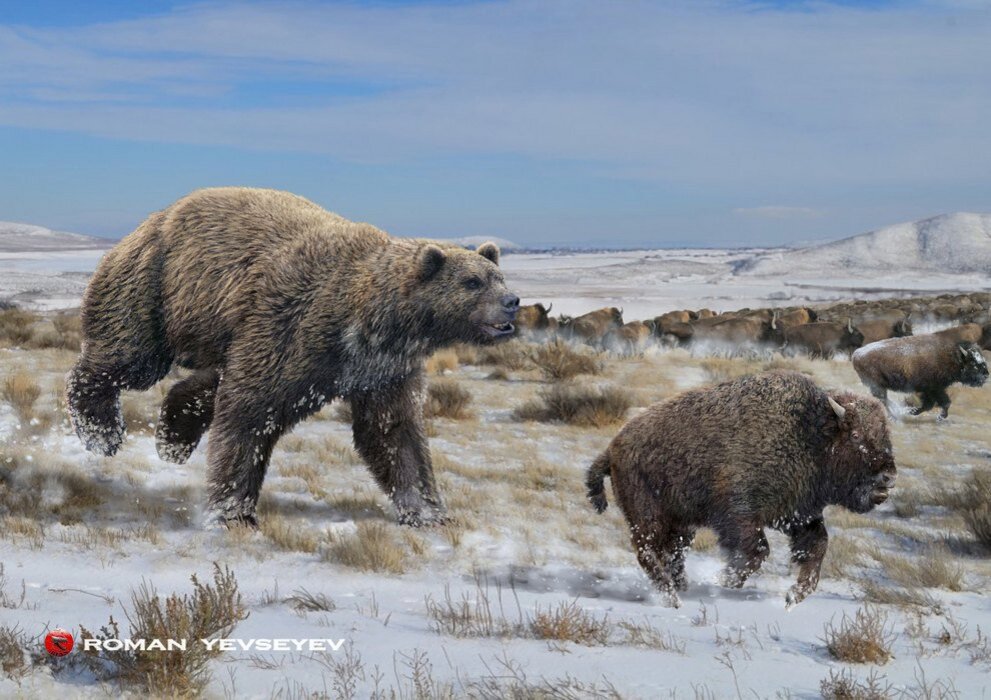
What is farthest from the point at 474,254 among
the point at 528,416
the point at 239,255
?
the point at 528,416

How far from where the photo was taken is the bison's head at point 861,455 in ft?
14.4

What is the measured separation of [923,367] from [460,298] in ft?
27.5

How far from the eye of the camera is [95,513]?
614 cm

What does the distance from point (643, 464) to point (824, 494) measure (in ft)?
2.91

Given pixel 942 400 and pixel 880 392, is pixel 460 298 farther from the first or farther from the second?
pixel 880 392

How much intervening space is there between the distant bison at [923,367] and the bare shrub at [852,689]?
9.24 meters

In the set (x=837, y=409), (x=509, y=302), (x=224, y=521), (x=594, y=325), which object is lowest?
(x=594, y=325)

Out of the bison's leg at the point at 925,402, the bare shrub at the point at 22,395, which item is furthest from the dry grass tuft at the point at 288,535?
the bison's leg at the point at 925,402

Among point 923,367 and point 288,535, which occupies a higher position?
point 923,367

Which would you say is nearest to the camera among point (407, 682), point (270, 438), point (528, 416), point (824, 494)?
point (407, 682)

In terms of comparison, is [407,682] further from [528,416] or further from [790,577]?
[528,416]

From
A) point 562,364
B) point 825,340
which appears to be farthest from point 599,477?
point 825,340

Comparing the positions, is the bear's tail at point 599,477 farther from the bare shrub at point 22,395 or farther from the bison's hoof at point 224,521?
the bare shrub at point 22,395

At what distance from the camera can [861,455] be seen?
440cm
